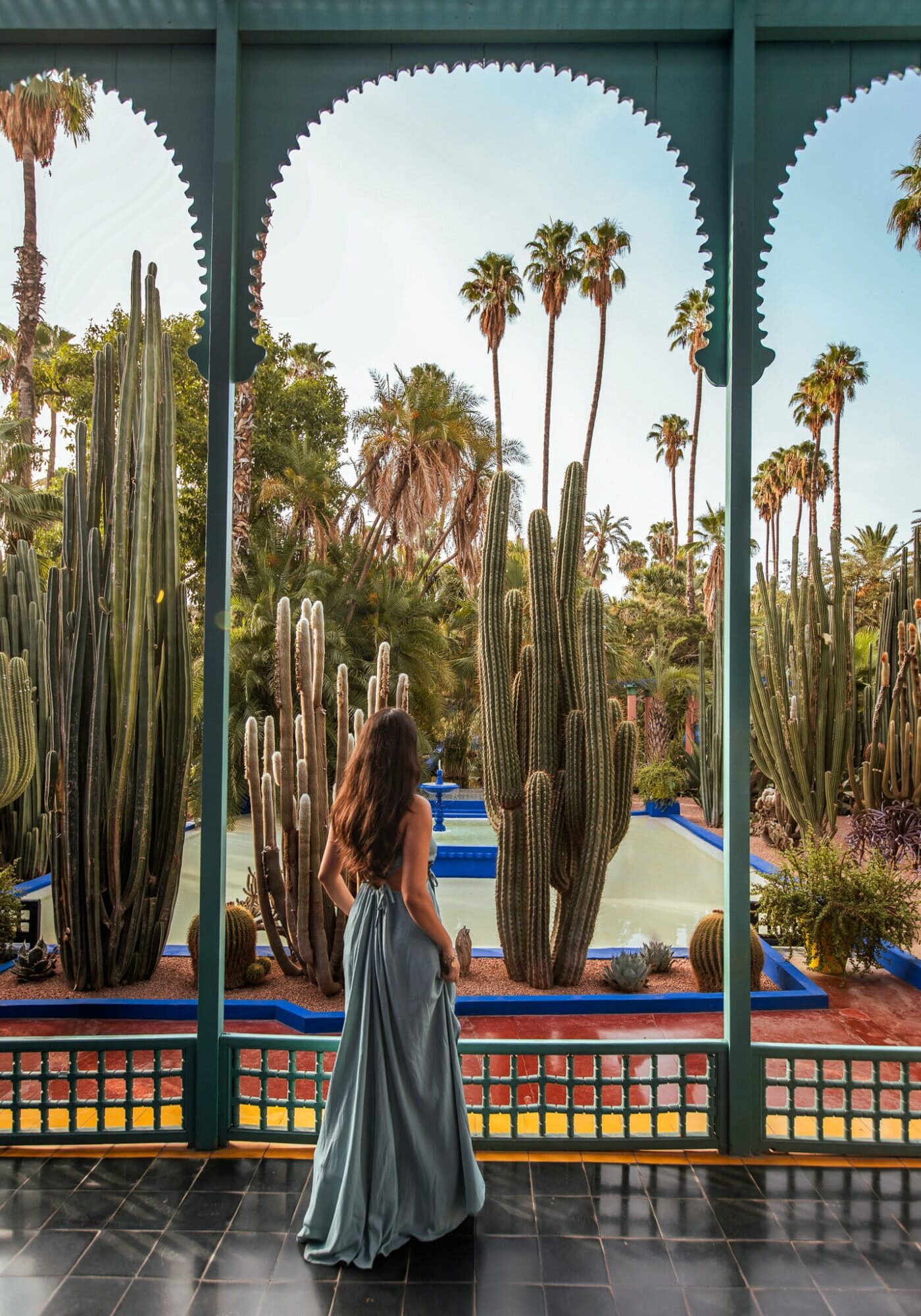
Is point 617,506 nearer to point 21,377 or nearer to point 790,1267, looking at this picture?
point 21,377

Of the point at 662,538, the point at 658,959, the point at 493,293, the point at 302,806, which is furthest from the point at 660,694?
the point at 662,538

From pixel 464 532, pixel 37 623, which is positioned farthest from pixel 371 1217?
pixel 464 532

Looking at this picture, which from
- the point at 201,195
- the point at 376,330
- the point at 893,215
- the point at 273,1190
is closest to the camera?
the point at 273,1190

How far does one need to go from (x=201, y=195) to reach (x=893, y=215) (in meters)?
15.5

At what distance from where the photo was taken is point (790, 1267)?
2.40 m

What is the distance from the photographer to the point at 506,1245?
8.16 feet

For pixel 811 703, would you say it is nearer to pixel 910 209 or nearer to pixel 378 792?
pixel 378 792

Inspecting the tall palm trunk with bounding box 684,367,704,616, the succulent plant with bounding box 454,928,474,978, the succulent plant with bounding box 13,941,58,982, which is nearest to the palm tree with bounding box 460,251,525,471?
the tall palm trunk with bounding box 684,367,704,616

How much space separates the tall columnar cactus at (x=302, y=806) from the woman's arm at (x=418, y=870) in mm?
2219

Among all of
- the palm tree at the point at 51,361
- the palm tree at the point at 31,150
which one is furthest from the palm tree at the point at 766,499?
the palm tree at the point at 31,150

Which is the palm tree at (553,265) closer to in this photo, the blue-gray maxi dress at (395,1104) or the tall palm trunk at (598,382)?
the tall palm trunk at (598,382)

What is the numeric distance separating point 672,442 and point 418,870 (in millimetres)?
29578

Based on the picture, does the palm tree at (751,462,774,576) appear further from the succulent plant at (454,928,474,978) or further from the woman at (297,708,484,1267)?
the woman at (297,708,484,1267)

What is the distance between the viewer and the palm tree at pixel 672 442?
2994 cm
